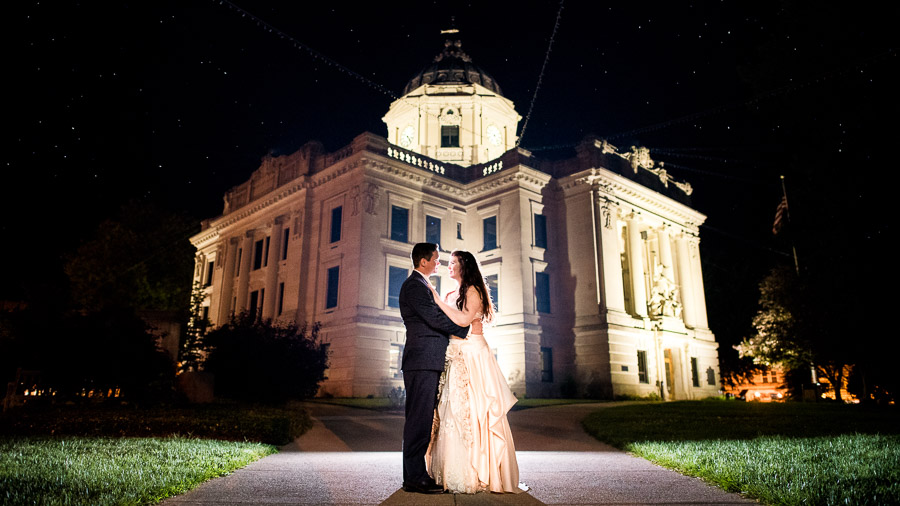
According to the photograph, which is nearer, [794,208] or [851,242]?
[851,242]

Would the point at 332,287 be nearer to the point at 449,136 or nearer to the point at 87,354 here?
the point at 449,136

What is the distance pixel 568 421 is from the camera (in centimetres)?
1758

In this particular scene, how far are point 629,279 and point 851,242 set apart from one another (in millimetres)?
22050

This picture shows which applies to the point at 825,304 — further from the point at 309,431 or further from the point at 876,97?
the point at 309,431

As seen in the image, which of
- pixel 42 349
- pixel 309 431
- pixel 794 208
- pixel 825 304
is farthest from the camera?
pixel 825 304

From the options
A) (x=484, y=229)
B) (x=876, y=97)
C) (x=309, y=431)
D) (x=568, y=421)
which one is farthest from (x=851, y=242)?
(x=484, y=229)

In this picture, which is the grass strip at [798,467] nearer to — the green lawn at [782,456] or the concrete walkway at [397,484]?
the green lawn at [782,456]

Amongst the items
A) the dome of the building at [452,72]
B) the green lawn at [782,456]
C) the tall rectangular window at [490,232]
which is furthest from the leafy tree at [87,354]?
the dome of the building at [452,72]

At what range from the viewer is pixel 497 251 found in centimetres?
3431

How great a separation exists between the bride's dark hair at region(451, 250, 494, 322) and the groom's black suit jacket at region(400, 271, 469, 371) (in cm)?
31

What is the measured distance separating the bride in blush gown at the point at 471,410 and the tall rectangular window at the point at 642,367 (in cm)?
3051

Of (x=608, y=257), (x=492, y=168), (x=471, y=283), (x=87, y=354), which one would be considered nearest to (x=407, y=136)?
(x=492, y=168)

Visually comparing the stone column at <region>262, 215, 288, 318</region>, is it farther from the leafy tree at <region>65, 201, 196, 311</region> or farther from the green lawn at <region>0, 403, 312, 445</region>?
the green lawn at <region>0, 403, 312, 445</region>

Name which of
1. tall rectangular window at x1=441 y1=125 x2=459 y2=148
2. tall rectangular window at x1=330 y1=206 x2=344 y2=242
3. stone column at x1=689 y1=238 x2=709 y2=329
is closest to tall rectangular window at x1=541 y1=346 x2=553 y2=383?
stone column at x1=689 y1=238 x2=709 y2=329
